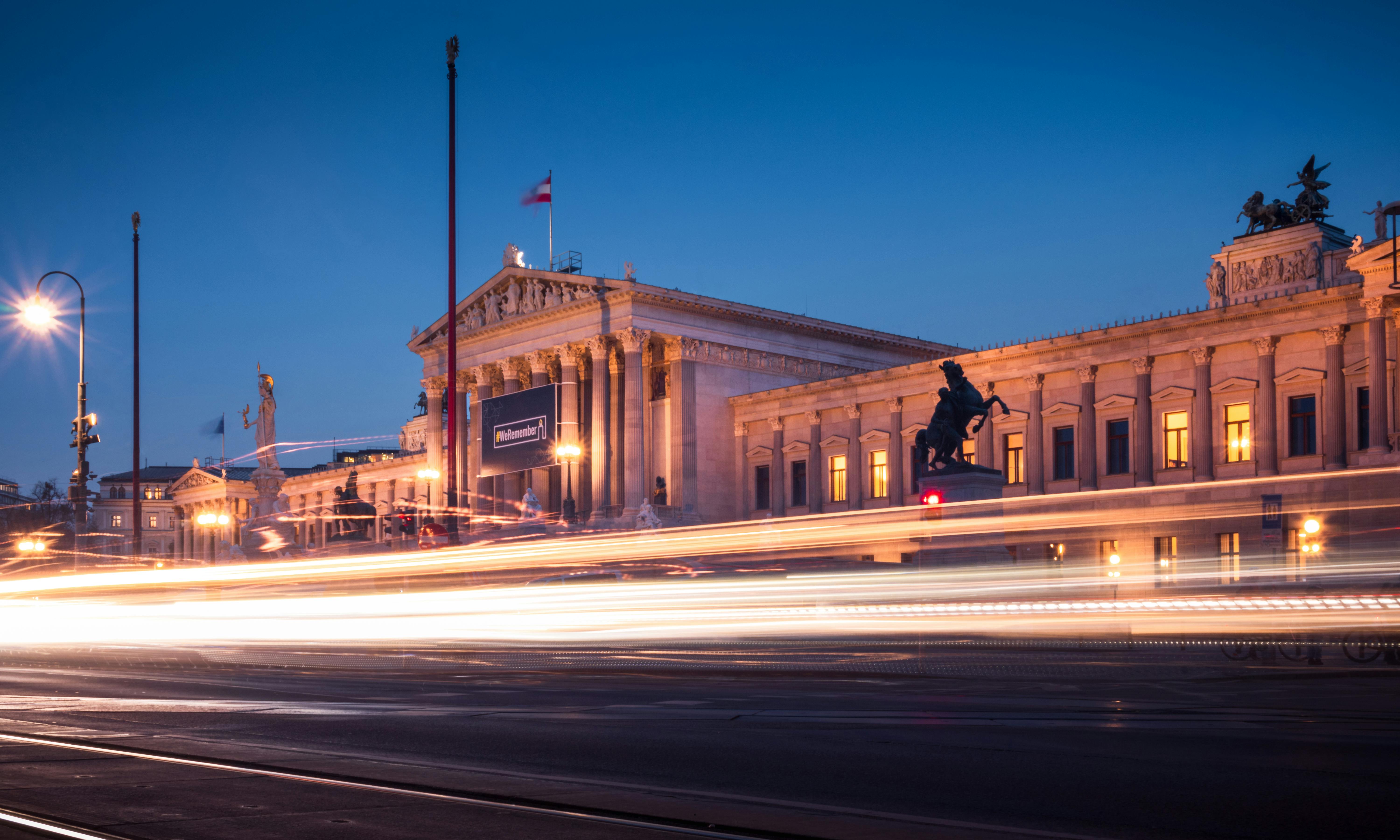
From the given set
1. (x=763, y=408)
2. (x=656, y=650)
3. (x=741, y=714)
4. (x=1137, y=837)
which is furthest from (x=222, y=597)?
(x=1137, y=837)

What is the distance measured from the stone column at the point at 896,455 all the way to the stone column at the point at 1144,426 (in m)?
12.2

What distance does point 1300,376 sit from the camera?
50.5m

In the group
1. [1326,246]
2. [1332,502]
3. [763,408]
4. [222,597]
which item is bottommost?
[222,597]

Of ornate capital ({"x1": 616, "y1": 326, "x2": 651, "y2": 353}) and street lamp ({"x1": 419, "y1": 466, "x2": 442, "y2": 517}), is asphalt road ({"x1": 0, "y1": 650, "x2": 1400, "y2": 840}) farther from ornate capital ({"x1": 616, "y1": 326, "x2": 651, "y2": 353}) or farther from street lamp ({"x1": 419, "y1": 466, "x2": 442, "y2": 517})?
street lamp ({"x1": 419, "y1": 466, "x2": 442, "y2": 517})

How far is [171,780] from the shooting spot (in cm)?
986

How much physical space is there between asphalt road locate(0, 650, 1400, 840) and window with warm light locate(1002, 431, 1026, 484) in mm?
40954

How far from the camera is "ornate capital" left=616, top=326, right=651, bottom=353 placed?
68.3 metres

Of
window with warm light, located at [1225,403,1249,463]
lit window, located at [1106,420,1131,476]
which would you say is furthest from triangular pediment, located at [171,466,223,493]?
window with warm light, located at [1225,403,1249,463]

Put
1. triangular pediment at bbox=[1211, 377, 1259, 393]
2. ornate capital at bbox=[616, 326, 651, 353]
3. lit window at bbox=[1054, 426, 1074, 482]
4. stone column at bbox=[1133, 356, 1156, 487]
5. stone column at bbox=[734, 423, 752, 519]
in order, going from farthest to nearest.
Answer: stone column at bbox=[734, 423, 752, 519] → ornate capital at bbox=[616, 326, 651, 353] → lit window at bbox=[1054, 426, 1074, 482] → stone column at bbox=[1133, 356, 1156, 487] → triangular pediment at bbox=[1211, 377, 1259, 393]

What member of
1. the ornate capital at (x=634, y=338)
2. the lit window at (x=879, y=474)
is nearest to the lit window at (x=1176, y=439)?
the lit window at (x=879, y=474)

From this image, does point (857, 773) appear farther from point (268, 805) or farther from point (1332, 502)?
point (1332, 502)

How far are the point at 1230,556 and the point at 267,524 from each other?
6114cm

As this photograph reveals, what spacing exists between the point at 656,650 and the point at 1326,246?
4495 cm

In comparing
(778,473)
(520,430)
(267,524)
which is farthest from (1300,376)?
(267,524)
